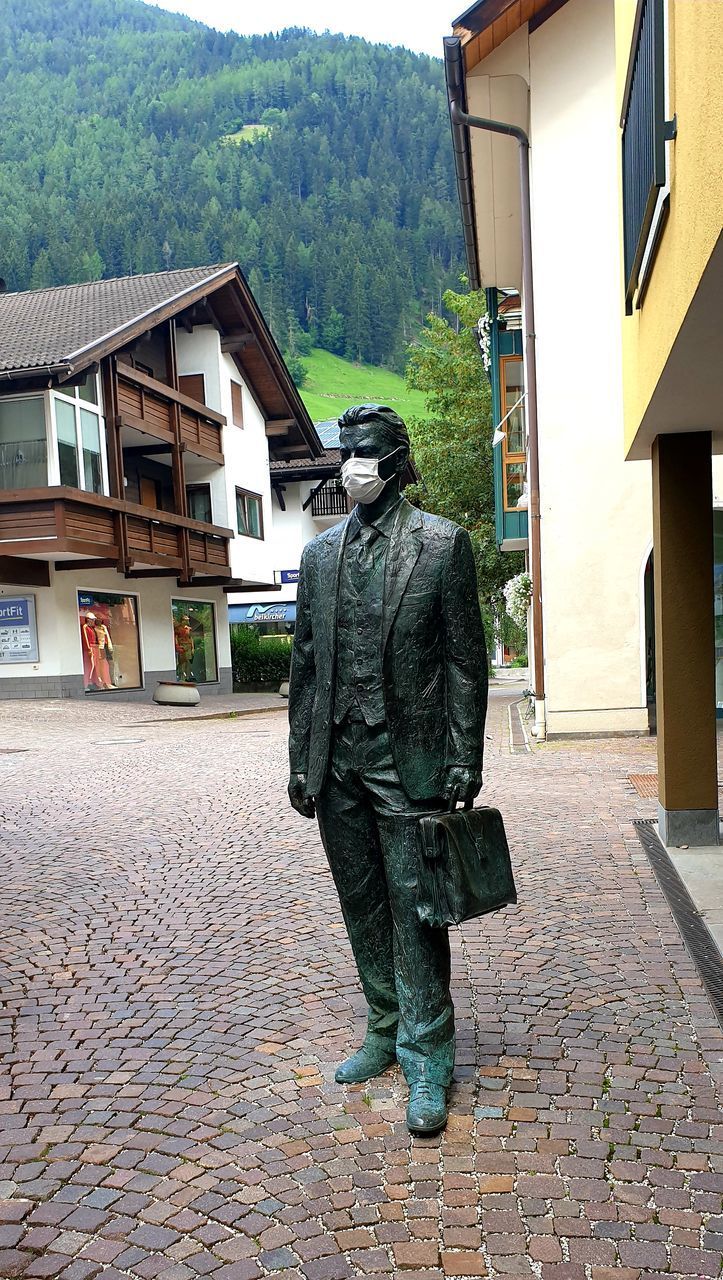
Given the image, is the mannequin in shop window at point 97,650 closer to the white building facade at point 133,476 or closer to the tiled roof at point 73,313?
the white building facade at point 133,476

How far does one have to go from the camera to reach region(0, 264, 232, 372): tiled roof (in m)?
21.8

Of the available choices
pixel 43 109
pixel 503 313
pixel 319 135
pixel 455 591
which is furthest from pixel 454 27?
pixel 319 135

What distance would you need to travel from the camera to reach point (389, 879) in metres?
3.48

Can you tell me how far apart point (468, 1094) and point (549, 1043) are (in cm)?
52

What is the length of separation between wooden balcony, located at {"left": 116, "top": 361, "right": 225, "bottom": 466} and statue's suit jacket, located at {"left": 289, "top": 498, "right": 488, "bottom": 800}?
21732 mm

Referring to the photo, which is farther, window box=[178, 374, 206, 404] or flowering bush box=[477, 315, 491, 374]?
window box=[178, 374, 206, 404]

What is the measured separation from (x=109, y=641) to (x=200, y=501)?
6452 mm

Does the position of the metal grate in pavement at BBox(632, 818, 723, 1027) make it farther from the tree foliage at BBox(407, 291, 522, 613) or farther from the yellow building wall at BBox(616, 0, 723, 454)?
the tree foliage at BBox(407, 291, 522, 613)

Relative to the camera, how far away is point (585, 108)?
1345 cm

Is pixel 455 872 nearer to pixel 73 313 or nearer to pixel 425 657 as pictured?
pixel 425 657

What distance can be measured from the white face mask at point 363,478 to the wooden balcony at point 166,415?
21.6 m

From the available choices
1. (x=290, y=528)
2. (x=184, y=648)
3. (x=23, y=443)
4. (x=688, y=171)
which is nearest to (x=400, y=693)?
(x=688, y=171)

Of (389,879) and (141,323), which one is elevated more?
(141,323)

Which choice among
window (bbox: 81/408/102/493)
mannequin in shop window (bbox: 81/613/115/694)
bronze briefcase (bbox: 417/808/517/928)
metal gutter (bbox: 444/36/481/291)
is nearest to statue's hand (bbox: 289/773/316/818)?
bronze briefcase (bbox: 417/808/517/928)
